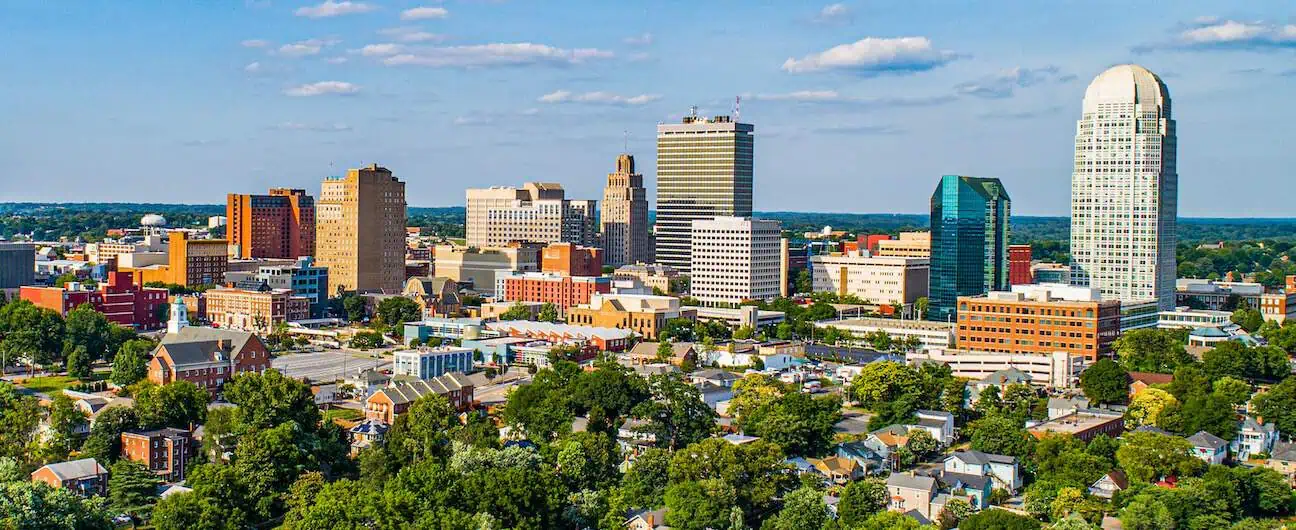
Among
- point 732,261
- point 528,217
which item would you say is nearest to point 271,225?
point 528,217

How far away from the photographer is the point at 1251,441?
46281 millimetres

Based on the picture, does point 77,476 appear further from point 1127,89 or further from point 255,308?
point 1127,89

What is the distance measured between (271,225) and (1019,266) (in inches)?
2169

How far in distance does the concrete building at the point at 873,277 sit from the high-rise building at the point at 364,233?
28.7m

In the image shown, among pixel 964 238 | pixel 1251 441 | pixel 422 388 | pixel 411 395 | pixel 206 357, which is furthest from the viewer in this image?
pixel 964 238

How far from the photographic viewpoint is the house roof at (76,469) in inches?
1492

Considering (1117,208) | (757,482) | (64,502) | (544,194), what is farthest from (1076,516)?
(544,194)

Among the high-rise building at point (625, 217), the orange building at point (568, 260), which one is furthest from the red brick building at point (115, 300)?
the high-rise building at point (625, 217)

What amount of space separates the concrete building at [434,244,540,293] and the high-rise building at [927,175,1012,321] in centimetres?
3028

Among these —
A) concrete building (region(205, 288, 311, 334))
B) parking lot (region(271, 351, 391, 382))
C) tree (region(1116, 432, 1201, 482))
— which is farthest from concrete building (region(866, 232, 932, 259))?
tree (region(1116, 432, 1201, 482))

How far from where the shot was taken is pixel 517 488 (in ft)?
117

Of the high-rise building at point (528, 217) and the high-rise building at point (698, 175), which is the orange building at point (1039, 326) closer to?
the high-rise building at point (698, 175)

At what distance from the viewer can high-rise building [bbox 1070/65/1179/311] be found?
262 feet

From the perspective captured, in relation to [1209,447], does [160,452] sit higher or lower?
lower
